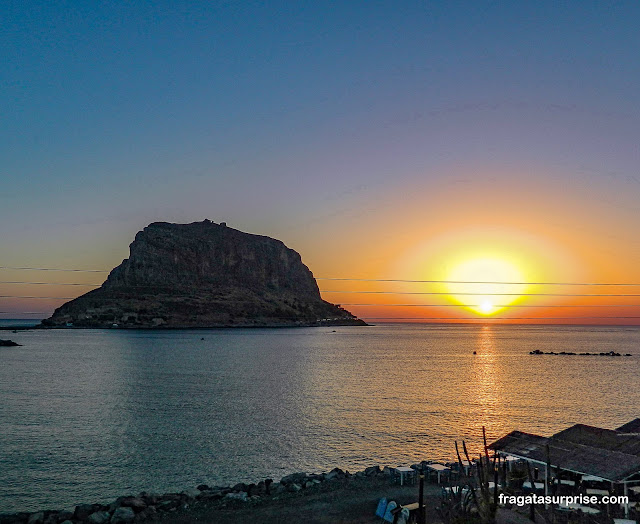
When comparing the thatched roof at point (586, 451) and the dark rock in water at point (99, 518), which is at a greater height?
the thatched roof at point (586, 451)

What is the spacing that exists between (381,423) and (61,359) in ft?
311

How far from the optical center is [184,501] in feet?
89.8

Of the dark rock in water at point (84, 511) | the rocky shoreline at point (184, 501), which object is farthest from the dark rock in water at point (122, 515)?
the dark rock in water at point (84, 511)

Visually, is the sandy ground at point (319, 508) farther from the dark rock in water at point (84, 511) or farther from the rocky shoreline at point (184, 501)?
the dark rock in water at point (84, 511)

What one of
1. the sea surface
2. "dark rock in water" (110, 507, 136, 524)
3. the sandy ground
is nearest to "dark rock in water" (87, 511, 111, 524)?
"dark rock in water" (110, 507, 136, 524)

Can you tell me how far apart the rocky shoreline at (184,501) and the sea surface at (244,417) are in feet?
10.1

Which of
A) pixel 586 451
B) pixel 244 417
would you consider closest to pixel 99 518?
pixel 586 451

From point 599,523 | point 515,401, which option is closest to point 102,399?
point 515,401

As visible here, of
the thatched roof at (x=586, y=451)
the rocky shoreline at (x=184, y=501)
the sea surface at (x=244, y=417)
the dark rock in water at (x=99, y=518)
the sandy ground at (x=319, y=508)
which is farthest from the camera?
the sea surface at (x=244, y=417)

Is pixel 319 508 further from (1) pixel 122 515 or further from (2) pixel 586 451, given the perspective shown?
(2) pixel 586 451

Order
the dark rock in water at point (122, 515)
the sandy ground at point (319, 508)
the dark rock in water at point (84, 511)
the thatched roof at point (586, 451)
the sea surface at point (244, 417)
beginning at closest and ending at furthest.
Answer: the thatched roof at point (586, 451), the sandy ground at point (319, 508), the dark rock in water at point (122, 515), the dark rock in water at point (84, 511), the sea surface at point (244, 417)

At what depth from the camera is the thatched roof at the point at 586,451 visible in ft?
76.6

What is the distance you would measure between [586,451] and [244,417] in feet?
118

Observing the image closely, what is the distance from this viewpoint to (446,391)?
75.4 metres
